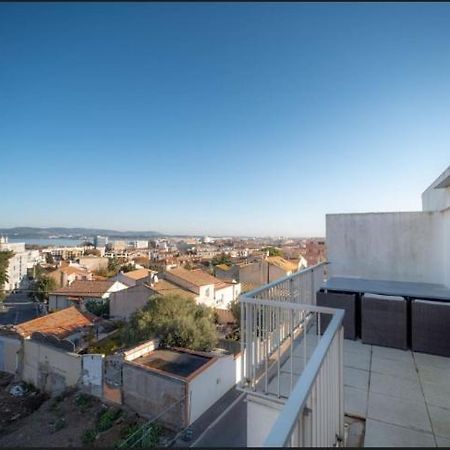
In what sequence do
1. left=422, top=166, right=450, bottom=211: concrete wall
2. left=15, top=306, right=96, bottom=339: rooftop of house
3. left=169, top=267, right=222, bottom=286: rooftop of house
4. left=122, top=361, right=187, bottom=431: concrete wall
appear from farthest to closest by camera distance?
1. left=169, top=267, right=222, bottom=286: rooftop of house
2. left=15, top=306, right=96, bottom=339: rooftop of house
3. left=122, top=361, right=187, bottom=431: concrete wall
4. left=422, top=166, right=450, bottom=211: concrete wall

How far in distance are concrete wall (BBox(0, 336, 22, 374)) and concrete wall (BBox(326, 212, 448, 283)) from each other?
18552 mm

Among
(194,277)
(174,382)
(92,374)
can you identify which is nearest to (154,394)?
(174,382)

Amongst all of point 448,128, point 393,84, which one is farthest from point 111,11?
point 448,128

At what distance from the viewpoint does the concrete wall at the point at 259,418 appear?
257 centimetres

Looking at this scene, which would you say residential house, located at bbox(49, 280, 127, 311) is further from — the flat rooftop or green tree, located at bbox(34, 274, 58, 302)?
the flat rooftop

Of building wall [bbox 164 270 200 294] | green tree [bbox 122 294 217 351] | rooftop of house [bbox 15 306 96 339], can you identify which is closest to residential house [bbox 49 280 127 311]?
building wall [bbox 164 270 200 294]

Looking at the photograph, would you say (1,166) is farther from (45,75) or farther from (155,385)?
(155,385)

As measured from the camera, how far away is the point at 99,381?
13789mm

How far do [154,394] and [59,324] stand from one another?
11.0 meters

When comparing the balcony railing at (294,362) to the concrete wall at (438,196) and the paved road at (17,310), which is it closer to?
the concrete wall at (438,196)

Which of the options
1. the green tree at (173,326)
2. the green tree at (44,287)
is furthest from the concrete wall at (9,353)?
the green tree at (44,287)

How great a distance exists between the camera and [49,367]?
15.7 m

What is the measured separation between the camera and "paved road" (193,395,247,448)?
1027 centimetres

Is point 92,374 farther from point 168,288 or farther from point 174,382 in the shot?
point 168,288
